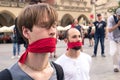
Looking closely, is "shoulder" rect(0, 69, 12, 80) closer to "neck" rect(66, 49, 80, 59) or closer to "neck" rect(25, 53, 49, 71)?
"neck" rect(25, 53, 49, 71)

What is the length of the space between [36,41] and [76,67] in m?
2.17

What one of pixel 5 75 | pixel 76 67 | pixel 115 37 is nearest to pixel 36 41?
pixel 5 75

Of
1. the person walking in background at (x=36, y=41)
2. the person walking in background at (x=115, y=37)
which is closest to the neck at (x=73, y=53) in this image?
the person walking in background at (x=36, y=41)

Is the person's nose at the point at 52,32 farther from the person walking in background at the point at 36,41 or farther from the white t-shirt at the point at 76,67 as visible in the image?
the white t-shirt at the point at 76,67

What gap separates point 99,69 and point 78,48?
19.8 feet

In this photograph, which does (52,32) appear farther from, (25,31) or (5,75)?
(5,75)

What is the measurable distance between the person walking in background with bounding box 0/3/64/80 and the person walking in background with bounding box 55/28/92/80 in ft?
6.58

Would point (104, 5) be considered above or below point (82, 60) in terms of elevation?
below

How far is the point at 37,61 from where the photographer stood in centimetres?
211

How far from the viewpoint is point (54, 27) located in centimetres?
211

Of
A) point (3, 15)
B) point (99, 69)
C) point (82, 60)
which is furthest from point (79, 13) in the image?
point (82, 60)

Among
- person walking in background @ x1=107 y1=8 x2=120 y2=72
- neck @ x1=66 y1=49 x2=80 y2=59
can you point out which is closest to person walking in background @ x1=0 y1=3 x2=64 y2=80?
neck @ x1=66 y1=49 x2=80 y2=59

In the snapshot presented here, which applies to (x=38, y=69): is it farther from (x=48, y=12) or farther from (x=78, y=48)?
(x=78, y=48)

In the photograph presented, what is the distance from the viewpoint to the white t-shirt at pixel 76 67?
13.6 ft
